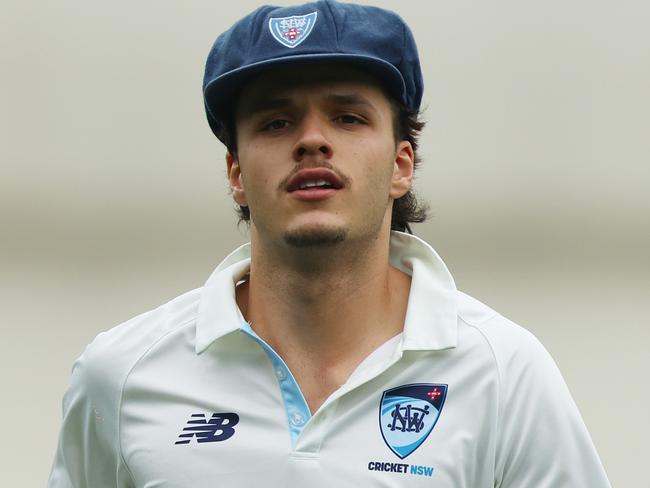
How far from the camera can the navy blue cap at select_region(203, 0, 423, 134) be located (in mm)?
2053

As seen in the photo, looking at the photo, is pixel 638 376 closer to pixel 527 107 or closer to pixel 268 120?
pixel 527 107

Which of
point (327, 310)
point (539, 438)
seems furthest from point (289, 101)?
point (539, 438)

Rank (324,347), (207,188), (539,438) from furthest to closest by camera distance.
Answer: (207,188), (324,347), (539,438)

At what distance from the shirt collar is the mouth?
0.23m

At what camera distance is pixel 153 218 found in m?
4.12

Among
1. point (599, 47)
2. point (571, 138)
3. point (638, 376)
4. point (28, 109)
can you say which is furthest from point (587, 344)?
point (28, 109)

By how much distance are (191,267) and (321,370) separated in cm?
206

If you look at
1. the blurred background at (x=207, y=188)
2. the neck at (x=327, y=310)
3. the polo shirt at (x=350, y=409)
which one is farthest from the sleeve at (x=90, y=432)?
the blurred background at (x=207, y=188)

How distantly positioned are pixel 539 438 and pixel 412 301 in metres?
0.29

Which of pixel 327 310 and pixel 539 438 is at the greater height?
pixel 327 310

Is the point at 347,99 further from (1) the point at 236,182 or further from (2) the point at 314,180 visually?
(1) the point at 236,182

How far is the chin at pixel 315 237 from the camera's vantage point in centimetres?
200

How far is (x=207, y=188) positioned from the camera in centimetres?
413

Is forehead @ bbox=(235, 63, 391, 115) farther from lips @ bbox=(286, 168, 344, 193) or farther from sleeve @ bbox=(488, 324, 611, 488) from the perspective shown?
sleeve @ bbox=(488, 324, 611, 488)
